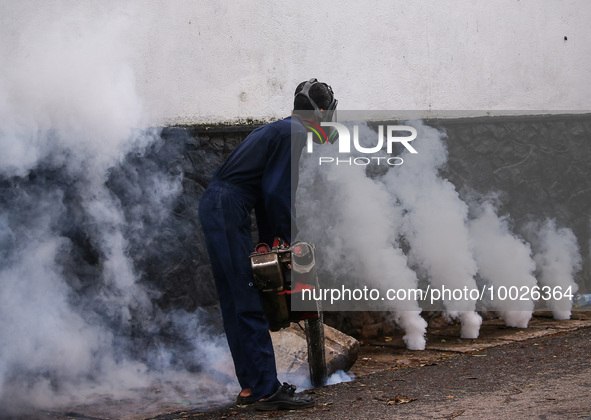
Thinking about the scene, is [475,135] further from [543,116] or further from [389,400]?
[389,400]

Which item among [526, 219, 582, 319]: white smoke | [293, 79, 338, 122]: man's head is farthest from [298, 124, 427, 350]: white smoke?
[293, 79, 338, 122]: man's head

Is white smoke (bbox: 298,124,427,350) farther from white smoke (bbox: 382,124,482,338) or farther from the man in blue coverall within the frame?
the man in blue coverall

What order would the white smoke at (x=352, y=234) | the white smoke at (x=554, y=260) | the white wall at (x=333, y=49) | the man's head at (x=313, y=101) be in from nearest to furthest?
the man's head at (x=313, y=101), the white wall at (x=333, y=49), the white smoke at (x=352, y=234), the white smoke at (x=554, y=260)

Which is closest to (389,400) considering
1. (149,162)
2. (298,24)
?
(149,162)

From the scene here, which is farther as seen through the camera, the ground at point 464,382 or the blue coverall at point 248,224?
the blue coverall at point 248,224

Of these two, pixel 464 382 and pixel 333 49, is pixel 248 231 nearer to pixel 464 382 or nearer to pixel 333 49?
pixel 464 382

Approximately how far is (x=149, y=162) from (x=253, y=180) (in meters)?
2.04

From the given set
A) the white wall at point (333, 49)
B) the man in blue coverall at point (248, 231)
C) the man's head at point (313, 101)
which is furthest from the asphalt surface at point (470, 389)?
the white wall at point (333, 49)

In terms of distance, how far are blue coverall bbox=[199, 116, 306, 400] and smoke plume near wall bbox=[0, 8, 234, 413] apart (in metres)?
1.08

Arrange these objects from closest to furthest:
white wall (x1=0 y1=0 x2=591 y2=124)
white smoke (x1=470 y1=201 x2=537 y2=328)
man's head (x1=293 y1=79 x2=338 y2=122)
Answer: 1. man's head (x1=293 y1=79 x2=338 y2=122)
2. white wall (x1=0 y1=0 x2=591 y2=124)
3. white smoke (x1=470 y1=201 x2=537 y2=328)

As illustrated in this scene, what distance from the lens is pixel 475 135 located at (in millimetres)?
7215

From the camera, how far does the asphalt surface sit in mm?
3586

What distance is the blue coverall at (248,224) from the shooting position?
4.11 meters

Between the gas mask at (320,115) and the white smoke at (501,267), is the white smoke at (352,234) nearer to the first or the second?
the white smoke at (501,267)
